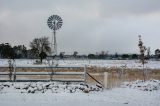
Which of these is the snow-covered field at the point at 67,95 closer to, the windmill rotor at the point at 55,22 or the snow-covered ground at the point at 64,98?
the snow-covered ground at the point at 64,98

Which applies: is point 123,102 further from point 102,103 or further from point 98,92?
point 98,92

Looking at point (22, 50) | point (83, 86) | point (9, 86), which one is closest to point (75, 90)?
point (83, 86)

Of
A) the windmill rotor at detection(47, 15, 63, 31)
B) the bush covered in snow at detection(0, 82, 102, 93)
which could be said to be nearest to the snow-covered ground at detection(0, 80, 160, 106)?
the bush covered in snow at detection(0, 82, 102, 93)

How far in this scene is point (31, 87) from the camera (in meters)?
19.6

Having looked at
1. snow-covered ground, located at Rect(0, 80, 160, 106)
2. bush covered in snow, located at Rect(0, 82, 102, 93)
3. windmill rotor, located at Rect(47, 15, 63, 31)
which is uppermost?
windmill rotor, located at Rect(47, 15, 63, 31)

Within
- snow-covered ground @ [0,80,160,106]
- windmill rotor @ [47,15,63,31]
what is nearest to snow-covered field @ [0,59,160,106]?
snow-covered ground @ [0,80,160,106]

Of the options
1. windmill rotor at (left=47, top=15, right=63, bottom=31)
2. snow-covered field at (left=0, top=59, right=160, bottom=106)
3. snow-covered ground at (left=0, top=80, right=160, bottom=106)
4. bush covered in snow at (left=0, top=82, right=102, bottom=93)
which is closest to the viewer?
snow-covered ground at (left=0, top=80, right=160, bottom=106)

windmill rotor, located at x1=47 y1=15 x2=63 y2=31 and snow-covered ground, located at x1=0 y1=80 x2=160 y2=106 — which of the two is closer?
snow-covered ground, located at x1=0 y1=80 x2=160 y2=106

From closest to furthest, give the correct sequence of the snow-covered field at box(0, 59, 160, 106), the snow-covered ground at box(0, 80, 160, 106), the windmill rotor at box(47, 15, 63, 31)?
the snow-covered ground at box(0, 80, 160, 106) → the snow-covered field at box(0, 59, 160, 106) → the windmill rotor at box(47, 15, 63, 31)

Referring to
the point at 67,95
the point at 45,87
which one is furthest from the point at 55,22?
the point at 67,95

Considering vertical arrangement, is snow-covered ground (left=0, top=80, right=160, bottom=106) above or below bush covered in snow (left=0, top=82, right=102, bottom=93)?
below

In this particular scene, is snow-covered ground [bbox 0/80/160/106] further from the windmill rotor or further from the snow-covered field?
the windmill rotor

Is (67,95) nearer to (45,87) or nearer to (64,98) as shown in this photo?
(64,98)

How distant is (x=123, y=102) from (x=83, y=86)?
4.95 meters
